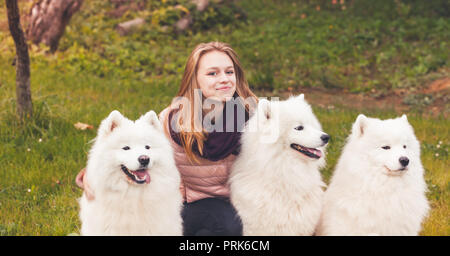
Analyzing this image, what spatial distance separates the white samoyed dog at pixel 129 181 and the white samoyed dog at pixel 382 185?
126cm

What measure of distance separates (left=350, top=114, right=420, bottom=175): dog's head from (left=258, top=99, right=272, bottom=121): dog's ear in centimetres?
64

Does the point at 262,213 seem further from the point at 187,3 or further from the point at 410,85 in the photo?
the point at 187,3

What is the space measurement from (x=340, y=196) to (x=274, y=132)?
0.68m

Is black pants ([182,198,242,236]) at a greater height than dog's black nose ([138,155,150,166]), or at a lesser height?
lesser

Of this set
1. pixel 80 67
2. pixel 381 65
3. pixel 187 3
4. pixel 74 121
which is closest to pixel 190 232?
pixel 74 121

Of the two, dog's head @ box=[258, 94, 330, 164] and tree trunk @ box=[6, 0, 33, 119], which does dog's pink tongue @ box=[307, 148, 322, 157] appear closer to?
dog's head @ box=[258, 94, 330, 164]

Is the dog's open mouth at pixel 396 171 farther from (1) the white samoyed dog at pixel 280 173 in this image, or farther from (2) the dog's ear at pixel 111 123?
(2) the dog's ear at pixel 111 123

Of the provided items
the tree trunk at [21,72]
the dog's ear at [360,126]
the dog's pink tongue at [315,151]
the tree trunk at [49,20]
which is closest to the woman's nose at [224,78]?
the dog's pink tongue at [315,151]

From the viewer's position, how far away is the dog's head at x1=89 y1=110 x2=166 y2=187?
2.64m

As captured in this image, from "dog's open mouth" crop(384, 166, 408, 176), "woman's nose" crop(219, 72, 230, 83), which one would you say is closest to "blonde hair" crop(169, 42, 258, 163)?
"woman's nose" crop(219, 72, 230, 83)

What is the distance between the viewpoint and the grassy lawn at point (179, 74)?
4.27 m

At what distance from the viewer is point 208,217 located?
136 inches

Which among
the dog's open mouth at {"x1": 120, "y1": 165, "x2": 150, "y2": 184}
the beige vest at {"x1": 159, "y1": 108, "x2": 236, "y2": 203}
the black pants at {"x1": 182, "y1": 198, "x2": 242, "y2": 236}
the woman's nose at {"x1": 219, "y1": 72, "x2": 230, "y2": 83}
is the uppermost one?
the woman's nose at {"x1": 219, "y1": 72, "x2": 230, "y2": 83}

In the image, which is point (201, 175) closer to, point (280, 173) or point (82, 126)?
point (280, 173)
